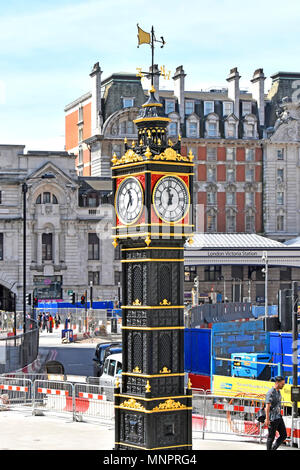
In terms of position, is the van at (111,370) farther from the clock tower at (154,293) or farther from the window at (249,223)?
the window at (249,223)

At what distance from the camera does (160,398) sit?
1864 cm

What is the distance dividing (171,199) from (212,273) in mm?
75118

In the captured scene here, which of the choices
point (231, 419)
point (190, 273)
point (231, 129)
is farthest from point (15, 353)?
point (231, 129)

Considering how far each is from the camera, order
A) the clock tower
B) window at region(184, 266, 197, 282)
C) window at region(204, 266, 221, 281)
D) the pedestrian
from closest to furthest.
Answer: the clock tower
the pedestrian
window at region(184, 266, 197, 282)
window at region(204, 266, 221, 281)

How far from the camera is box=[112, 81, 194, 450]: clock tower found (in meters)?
18.6

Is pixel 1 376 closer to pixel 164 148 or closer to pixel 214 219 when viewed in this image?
pixel 164 148

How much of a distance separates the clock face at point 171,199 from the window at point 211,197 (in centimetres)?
7696

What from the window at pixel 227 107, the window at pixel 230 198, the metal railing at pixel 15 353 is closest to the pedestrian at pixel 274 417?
the metal railing at pixel 15 353

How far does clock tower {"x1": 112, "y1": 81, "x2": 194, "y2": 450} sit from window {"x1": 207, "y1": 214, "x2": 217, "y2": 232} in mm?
76245

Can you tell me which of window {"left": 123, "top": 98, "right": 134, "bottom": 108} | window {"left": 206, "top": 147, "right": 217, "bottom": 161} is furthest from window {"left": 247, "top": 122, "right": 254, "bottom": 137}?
A: window {"left": 123, "top": 98, "right": 134, "bottom": 108}

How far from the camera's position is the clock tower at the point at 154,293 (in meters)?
18.6

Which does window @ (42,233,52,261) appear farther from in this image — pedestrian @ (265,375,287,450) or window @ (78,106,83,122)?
pedestrian @ (265,375,287,450)

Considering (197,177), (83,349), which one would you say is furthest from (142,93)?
(83,349)

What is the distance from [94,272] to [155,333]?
70826 mm
